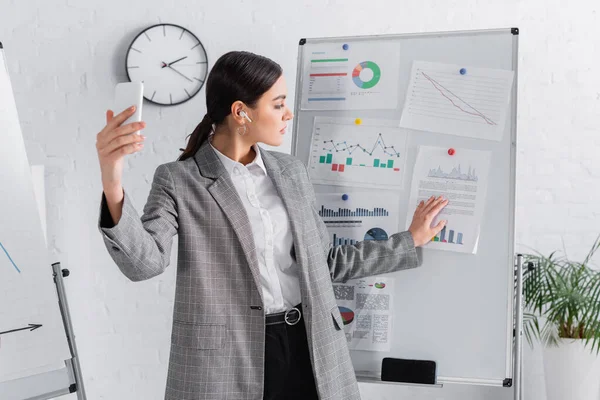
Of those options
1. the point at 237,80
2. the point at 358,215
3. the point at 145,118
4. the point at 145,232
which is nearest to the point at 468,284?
the point at 358,215

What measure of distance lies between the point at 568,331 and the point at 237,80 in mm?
1486

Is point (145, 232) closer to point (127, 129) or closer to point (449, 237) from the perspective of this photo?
point (127, 129)

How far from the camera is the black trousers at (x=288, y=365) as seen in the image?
1714 mm

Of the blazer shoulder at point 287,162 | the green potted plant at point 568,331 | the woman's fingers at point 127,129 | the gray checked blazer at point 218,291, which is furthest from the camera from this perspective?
the green potted plant at point 568,331

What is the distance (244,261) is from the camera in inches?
67.1

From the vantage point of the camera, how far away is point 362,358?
208 centimetres

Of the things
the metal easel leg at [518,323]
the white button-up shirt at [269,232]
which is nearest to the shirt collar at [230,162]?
the white button-up shirt at [269,232]

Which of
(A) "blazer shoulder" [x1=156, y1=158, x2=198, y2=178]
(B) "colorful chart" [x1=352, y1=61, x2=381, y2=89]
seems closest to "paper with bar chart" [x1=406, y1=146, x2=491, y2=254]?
(B) "colorful chart" [x1=352, y1=61, x2=381, y2=89]

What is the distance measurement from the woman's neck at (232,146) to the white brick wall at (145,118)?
1091 millimetres

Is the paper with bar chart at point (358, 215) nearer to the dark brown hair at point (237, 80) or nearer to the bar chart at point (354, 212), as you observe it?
the bar chart at point (354, 212)

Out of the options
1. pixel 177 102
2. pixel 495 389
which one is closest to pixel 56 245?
pixel 177 102

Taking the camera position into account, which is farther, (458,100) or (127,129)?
(458,100)

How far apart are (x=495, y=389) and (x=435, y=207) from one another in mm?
1135

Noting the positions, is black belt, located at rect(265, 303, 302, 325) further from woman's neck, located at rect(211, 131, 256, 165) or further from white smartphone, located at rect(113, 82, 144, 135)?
white smartphone, located at rect(113, 82, 144, 135)
